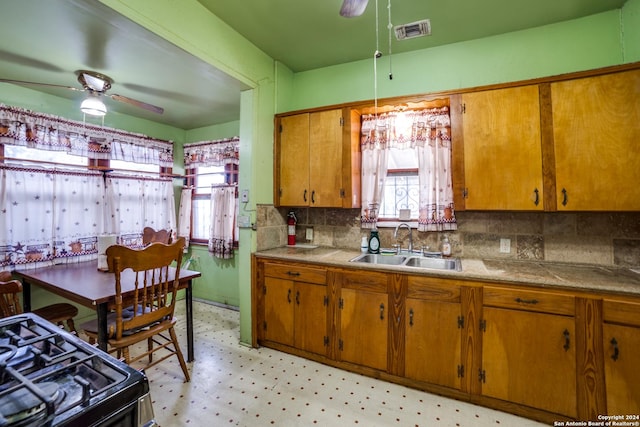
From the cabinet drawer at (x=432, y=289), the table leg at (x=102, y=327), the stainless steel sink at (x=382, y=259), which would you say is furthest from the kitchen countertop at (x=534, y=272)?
the table leg at (x=102, y=327)

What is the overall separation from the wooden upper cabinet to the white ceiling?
61 cm

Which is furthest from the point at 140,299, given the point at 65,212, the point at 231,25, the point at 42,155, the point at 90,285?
the point at 231,25

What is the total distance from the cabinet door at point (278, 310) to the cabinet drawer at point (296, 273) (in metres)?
0.05

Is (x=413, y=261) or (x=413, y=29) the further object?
(x=413, y=261)

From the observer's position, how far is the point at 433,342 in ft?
6.53

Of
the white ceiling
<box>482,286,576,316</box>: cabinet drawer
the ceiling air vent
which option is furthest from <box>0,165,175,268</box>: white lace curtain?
<box>482,286,576,316</box>: cabinet drawer

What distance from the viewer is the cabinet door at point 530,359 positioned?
168cm

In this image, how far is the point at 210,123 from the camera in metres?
4.09

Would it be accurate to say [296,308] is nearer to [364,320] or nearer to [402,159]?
[364,320]

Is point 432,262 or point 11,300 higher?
point 432,262

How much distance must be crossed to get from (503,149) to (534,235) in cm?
76

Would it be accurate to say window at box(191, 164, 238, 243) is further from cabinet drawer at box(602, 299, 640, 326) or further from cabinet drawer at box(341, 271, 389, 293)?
cabinet drawer at box(602, 299, 640, 326)

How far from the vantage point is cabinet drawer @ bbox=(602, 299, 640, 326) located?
154cm

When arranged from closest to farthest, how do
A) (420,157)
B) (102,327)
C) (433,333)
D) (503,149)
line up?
1. (102,327)
2. (433,333)
3. (503,149)
4. (420,157)
